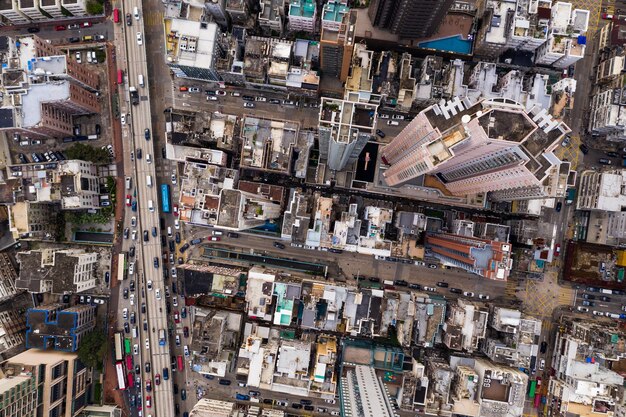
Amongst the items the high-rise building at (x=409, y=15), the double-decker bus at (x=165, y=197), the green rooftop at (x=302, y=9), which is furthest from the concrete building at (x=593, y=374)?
the double-decker bus at (x=165, y=197)

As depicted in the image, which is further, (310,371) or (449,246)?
(310,371)

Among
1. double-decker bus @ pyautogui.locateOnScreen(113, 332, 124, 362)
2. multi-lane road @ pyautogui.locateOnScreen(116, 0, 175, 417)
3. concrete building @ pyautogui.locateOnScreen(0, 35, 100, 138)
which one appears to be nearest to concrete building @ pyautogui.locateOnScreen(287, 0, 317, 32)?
multi-lane road @ pyautogui.locateOnScreen(116, 0, 175, 417)

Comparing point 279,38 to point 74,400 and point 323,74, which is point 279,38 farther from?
point 74,400

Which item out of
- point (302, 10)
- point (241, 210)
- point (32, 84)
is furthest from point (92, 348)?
point (302, 10)

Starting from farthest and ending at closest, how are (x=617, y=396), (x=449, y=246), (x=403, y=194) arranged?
(x=403, y=194)
(x=617, y=396)
(x=449, y=246)

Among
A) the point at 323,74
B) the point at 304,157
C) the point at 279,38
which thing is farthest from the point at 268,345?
the point at 279,38
